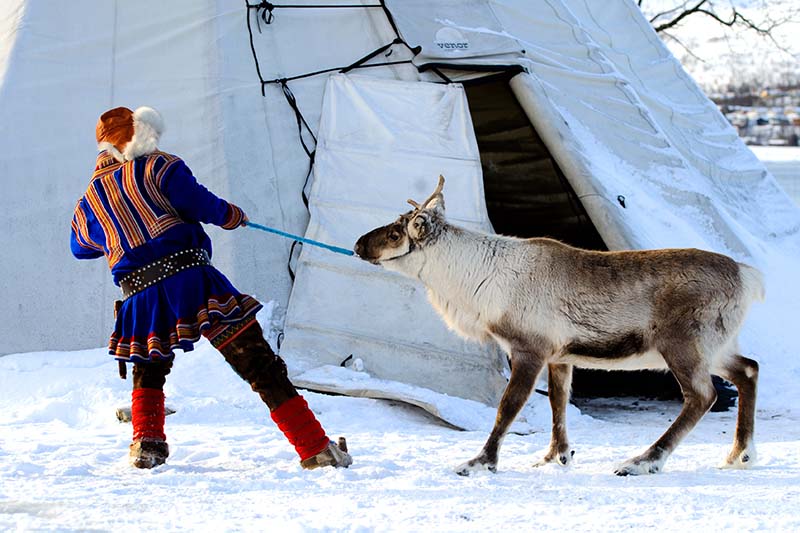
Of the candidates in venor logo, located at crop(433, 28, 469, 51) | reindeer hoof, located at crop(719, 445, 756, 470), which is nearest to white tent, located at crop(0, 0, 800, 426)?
venor logo, located at crop(433, 28, 469, 51)

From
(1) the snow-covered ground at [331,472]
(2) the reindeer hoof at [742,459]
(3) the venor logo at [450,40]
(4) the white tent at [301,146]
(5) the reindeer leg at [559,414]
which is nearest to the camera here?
(1) the snow-covered ground at [331,472]

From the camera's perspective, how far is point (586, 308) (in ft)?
17.9

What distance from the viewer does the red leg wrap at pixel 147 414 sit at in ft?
16.9

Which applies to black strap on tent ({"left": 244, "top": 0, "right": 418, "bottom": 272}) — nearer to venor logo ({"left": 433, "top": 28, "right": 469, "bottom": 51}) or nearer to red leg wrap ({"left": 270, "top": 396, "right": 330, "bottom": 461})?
venor logo ({"left": 433, "top": 28, "right": 469, "bottom": 51})

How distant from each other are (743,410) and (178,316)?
2.82 meters

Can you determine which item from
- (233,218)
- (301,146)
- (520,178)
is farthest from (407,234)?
(520,178)

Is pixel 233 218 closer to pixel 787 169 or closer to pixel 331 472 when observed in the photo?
pixel 331 472

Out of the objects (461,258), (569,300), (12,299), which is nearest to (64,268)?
(12,299)

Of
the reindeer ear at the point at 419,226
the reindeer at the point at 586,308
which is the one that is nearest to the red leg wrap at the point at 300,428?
the reindeer at the point at 586,308

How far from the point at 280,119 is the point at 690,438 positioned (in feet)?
11.5

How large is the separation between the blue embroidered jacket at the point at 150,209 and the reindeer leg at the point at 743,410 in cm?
262

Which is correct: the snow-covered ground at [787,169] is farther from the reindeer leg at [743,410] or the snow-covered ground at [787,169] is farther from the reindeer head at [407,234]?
the reindeer head at [407,234]

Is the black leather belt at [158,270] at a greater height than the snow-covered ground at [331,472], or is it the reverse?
the black leather belt at [158,270]

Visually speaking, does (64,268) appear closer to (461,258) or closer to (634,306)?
(461,258)
